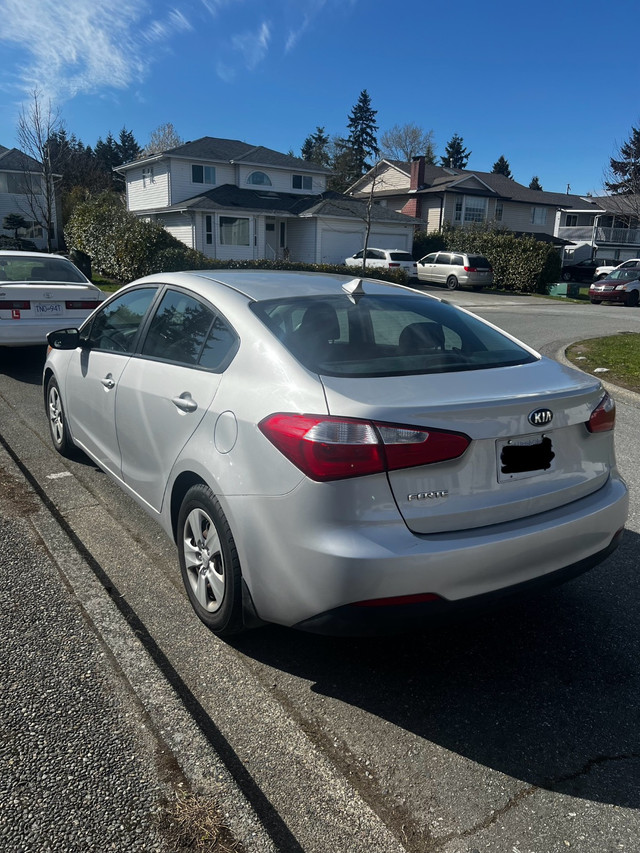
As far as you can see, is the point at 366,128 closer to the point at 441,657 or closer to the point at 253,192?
the point at 253,192

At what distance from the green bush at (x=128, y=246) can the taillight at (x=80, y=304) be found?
41.7 feet

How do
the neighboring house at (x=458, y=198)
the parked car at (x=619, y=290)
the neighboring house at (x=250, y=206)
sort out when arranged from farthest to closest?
the neighboring house at (x=458, y=198) → the neighboring house at (x=250, y=206) → the parked car at (x=619, y=290)

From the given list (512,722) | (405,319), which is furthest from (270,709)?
(405,319)

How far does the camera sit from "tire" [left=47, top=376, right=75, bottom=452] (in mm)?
5285

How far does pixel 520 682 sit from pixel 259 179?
39646 millimetres

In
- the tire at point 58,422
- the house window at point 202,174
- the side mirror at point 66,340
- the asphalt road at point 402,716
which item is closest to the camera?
the asphalt road at point 402,716

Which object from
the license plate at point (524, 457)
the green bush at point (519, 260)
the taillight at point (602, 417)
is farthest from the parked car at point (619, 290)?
the license plate at point (524, 457)

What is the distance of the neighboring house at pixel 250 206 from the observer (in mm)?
35938

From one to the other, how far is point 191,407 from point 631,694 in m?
2.25

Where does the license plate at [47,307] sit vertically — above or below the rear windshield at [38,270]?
below

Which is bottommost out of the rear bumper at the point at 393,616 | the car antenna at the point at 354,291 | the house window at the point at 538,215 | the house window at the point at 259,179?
the rear bumper at the point at 393,616

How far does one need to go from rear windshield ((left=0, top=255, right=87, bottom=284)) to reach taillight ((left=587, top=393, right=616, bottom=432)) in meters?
7.92

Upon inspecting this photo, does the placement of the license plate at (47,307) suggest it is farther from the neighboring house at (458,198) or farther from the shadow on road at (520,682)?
the neighboring house at (458,198)

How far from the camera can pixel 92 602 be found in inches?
130
